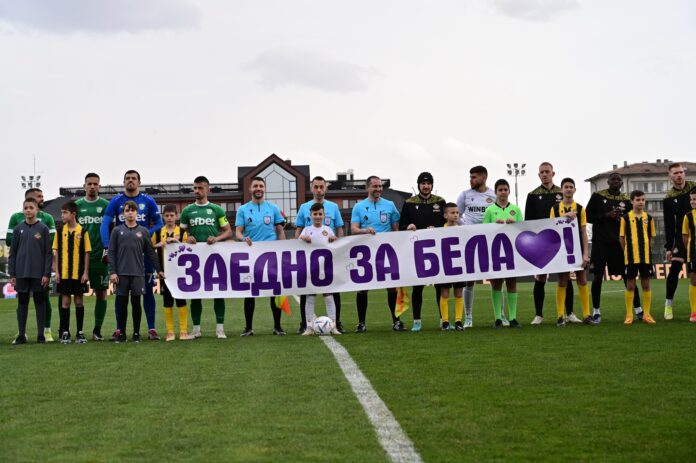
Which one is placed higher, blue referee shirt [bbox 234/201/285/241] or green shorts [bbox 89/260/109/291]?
blue referee shirt [bbox 234/201/285/241]

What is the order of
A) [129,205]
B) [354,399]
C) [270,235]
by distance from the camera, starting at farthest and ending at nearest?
[270,235] → [129,205] → [354,399]

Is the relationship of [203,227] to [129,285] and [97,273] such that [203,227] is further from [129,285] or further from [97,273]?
[97,273]

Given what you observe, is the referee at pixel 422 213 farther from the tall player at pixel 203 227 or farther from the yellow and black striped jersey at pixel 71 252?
the yellow and black striped jersey at pixel 71 252

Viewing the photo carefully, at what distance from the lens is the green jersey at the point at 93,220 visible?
1276cm

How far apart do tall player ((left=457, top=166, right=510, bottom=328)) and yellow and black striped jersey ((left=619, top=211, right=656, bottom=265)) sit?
6.44 ft

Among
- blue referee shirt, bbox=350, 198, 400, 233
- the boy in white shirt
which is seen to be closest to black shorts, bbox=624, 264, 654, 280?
blue referee shirt, bbox=350, 198, 400, 233

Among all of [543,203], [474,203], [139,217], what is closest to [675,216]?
[543,203]

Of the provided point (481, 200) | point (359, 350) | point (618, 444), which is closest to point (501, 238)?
point (481, 200)

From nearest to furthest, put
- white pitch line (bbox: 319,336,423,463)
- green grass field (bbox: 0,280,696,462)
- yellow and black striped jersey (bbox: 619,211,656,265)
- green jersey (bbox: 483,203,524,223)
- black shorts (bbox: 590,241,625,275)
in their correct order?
white pitch line (bbox: 319,336,423,463)
green grass field (bbox: 0,280,696,462)
green jersey (bbox: 483,203,524,223)
yellow and black striped jersey (bbox: 619,211,656,265)
black shorts (bbox: 590,241,625,275)

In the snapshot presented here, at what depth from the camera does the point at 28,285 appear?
41.0ft

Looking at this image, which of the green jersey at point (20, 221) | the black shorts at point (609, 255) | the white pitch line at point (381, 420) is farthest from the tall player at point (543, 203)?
the green jersey at point (20, 221)

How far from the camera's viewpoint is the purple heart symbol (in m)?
13.0

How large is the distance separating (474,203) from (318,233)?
2.31 meters

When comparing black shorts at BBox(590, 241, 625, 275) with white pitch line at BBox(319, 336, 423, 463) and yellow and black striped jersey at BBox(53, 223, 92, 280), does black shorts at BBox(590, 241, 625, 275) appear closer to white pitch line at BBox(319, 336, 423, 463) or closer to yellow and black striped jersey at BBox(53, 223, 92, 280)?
white pitch line at BBox(319, 336, 423, 463)
